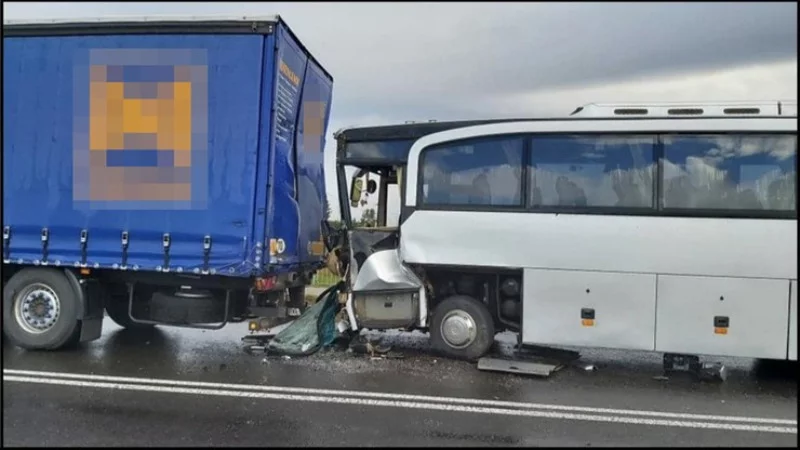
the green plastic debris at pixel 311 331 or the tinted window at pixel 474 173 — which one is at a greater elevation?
the tinted window at pixel 474 173

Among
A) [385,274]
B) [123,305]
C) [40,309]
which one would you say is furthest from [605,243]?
[40,309]

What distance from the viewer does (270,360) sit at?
7.43 m

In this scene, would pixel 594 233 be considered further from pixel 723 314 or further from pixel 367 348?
pixel 367 348

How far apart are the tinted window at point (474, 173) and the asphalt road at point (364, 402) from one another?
1777mm

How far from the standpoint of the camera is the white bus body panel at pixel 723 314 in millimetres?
6488

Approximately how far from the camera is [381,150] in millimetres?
7703

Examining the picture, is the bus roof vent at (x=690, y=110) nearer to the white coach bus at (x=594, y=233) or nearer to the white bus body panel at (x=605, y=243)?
the white coach bus at (x=594, y=233)

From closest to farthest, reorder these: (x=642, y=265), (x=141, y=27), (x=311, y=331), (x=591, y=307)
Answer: (x=642, y=265) < (x=591, y=307) < (x=141, y=27) < (x=311, y=331)

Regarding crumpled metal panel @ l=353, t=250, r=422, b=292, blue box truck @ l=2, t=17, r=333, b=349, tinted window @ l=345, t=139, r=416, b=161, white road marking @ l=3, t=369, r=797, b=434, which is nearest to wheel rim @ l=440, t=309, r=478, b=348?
crumpled metal panel @ l=353, t=250, r=422, b=292

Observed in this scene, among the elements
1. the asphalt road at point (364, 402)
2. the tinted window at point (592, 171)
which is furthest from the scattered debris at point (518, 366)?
the tinted window at point (592, 171)

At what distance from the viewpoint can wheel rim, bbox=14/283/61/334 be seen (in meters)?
7.51

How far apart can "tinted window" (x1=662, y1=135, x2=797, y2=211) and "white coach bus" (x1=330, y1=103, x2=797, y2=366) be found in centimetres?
1

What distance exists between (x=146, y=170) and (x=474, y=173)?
11.3ft

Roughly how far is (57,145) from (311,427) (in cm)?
441
